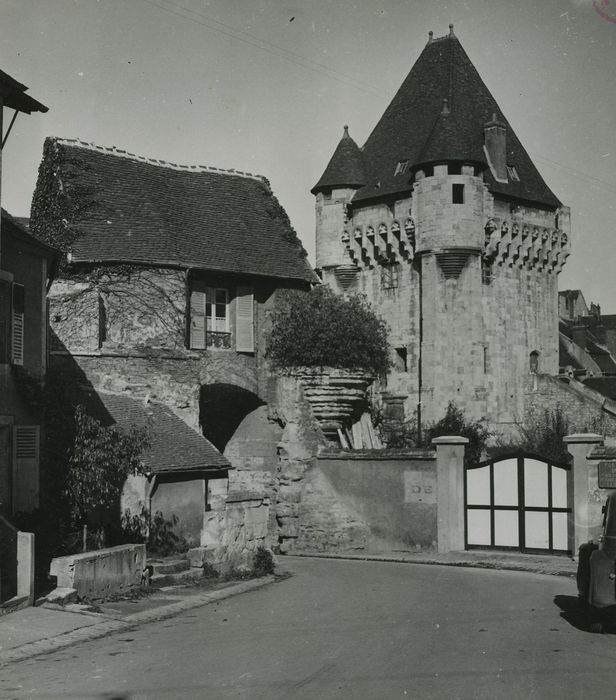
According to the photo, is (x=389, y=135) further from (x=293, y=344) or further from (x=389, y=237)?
(x=293, y=344)

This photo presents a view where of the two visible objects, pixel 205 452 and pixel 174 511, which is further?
pixel 205 452

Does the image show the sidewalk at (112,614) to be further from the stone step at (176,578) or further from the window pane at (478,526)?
the window pane at (478,526)

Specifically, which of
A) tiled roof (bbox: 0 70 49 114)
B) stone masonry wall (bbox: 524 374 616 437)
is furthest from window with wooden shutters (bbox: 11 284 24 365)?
stone masonry wall (bbox: 524 374 616 437)

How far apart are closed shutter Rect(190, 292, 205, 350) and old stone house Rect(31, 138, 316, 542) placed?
0.13 ft

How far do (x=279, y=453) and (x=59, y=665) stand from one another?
1781 centimetres

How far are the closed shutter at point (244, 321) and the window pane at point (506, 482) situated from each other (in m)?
9.66

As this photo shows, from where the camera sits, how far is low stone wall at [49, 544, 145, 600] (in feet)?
45.0

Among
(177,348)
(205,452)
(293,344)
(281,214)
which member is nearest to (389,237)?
(281,214)

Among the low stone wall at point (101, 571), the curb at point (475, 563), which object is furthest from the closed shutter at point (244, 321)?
the low stone wall at point (101, 571)

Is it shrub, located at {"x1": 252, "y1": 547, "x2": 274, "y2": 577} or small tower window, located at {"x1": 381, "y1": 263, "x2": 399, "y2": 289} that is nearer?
shrub, located at {"x1": 252, "y1": 547, "x2": 274, "y2": 577}

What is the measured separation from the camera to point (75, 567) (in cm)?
1376

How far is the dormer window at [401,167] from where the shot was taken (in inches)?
1708

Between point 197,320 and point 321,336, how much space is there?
11.1 feet

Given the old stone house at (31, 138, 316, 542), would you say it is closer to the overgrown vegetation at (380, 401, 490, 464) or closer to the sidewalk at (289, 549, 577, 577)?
the sidewalk at (289, 549, 577, 577)
